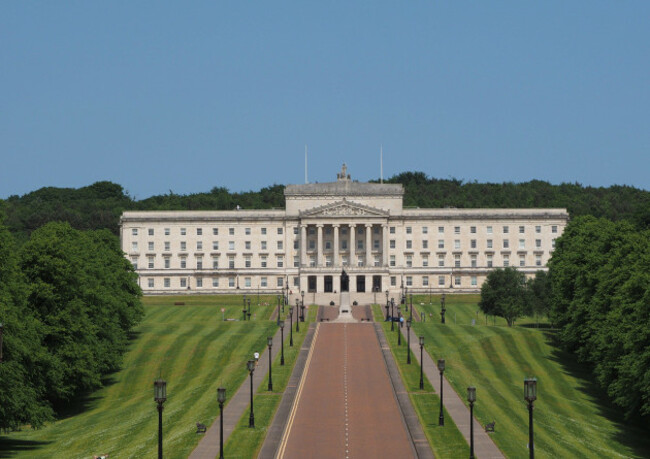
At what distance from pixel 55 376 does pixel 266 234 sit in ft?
345

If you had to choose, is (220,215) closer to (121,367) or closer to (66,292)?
(121,367)

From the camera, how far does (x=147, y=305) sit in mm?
155250

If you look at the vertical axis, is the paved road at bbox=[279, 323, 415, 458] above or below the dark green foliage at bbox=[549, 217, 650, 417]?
below

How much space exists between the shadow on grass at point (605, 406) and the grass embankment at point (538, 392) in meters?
0.11

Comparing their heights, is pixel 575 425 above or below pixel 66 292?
below

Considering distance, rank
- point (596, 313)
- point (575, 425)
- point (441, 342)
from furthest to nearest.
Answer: point (441, 342), point (596, 313), point (575, 425)

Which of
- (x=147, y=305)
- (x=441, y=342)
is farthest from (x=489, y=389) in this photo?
(x=147, y=305)

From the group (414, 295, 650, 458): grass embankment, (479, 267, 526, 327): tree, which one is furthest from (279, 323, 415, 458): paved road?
(479, 267, 526, 327): tree

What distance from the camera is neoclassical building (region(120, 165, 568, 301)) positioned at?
17738 cm

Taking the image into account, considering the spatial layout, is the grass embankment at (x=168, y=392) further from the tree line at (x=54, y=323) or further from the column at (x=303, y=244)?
the column at (x=303, y=244)

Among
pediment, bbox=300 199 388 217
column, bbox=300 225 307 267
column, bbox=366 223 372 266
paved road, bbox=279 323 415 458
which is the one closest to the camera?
paved road, bbox=279 323 415 458

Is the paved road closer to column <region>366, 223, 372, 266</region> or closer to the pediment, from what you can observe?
column <region>366, 223, 372, 266</region>

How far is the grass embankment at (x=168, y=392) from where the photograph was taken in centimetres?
6719

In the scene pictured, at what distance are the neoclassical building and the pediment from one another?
16 cm
